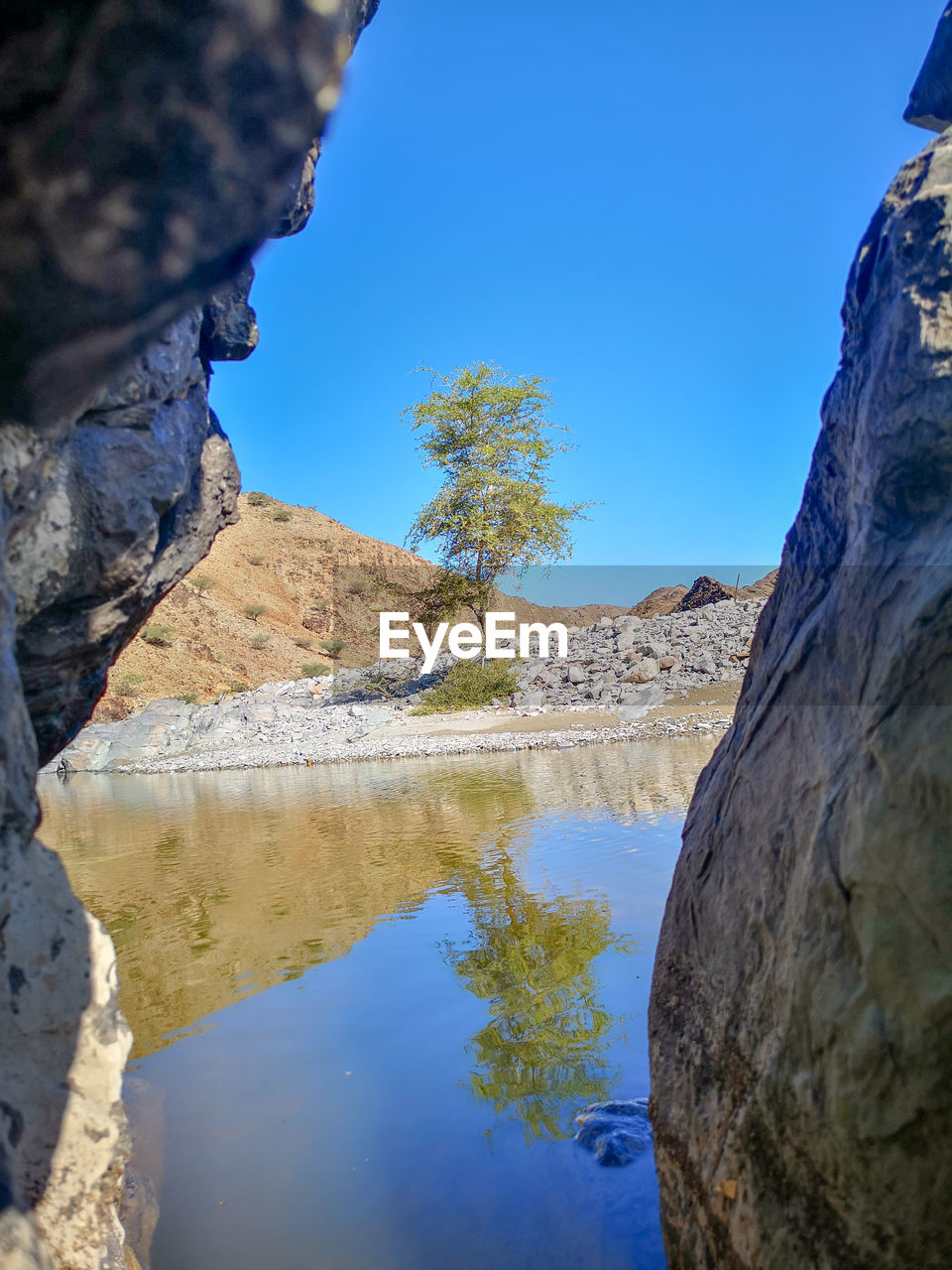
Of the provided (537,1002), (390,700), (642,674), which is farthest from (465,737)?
(537,1002)

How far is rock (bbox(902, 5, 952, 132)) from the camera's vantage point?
2598 mm

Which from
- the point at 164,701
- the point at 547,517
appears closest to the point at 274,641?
the point at 164,701

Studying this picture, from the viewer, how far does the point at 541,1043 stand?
3.45m

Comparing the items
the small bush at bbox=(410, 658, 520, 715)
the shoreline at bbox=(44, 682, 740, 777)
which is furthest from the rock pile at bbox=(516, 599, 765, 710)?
the shoreline at bbox=(44, 682, 740, 777)

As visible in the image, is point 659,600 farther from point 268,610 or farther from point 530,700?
point 530,700

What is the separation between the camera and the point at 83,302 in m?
1.47

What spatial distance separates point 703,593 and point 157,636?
2078 cm

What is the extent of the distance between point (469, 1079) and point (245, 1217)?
95cm

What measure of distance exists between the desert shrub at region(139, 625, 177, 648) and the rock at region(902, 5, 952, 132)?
33.4m

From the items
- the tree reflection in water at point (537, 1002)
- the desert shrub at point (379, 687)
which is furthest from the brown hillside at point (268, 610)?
the tree reflection in water at point (537, 1002)

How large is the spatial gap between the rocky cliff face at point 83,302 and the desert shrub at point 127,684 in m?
27.2

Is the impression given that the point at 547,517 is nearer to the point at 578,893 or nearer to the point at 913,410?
the point at 578,893

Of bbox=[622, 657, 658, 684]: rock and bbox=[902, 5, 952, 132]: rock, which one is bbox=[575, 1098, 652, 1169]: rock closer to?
bbox=[902, 5, 952, 132]: rock

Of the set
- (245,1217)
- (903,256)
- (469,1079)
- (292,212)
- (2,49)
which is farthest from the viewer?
(292,212)
